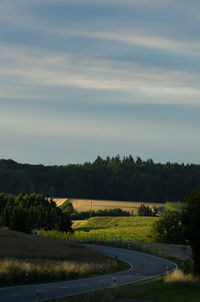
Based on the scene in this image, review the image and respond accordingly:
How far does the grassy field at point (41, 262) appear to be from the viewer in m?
35.1

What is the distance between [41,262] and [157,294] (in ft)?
53.7

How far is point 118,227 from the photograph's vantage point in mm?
151000

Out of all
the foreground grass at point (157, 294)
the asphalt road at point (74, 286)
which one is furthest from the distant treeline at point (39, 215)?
the foreground grass at point (157, 294)

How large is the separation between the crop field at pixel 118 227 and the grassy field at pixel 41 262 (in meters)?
62.1

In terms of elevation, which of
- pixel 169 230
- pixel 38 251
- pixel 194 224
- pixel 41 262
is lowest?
pixel 41 262

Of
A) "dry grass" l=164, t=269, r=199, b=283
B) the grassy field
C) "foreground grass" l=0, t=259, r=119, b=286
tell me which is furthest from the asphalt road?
"dry grass" l=164, t=269, r=199, b=283

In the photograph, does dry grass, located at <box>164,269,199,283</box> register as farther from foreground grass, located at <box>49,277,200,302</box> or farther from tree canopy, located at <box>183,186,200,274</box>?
tree canopy, located at <box>183,186,200,274</box>

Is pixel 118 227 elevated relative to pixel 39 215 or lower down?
lower down

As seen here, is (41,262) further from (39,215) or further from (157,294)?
(39,215)

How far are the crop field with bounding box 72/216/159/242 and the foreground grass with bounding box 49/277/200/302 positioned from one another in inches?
3303

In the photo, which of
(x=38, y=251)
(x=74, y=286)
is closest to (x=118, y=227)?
(x=38, y=251)

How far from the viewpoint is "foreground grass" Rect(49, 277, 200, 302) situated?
80.1 feet

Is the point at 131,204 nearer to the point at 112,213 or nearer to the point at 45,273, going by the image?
the point at 112,213

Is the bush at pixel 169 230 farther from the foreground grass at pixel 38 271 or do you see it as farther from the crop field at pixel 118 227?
the foreground grass at pixel 38 271
